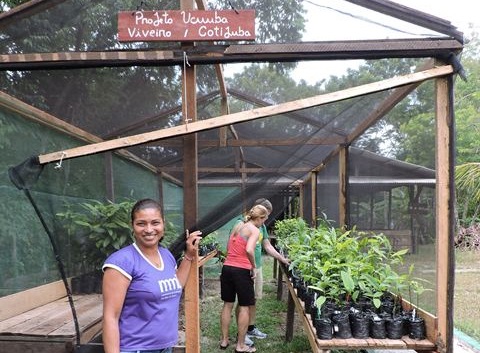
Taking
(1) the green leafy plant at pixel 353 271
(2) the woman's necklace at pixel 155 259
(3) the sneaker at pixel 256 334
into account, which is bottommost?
(3) the sneaker at pixel 256 334

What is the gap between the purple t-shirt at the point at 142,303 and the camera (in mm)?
1739

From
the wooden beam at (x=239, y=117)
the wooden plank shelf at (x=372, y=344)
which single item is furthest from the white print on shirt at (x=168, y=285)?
the wooden plank shelf at (x=372, y=344)

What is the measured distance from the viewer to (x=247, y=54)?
96.7 inches

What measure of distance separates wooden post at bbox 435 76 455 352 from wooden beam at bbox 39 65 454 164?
21 cm

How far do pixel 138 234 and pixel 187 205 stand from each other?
2.41 ft

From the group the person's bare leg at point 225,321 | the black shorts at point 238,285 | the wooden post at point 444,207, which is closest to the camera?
the wooden post at point 444,207

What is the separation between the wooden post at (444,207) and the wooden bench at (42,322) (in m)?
2.08

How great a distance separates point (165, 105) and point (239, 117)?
2.67ft

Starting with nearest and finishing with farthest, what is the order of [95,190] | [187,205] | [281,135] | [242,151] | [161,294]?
[161,294] < [187,205] < [95,190] < [281,135] < [242,151]

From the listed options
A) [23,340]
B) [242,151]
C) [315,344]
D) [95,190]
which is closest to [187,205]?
[95,190]

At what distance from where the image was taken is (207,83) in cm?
314

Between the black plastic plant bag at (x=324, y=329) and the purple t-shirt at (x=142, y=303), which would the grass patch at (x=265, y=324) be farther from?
the purple t-shirt at (x=142, y=303)

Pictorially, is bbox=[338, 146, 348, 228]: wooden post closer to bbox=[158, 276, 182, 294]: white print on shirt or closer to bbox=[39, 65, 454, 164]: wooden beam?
bbox=[39, 65, 454, 164]: wooden beam

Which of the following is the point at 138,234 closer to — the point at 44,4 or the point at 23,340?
the point at 23,340
